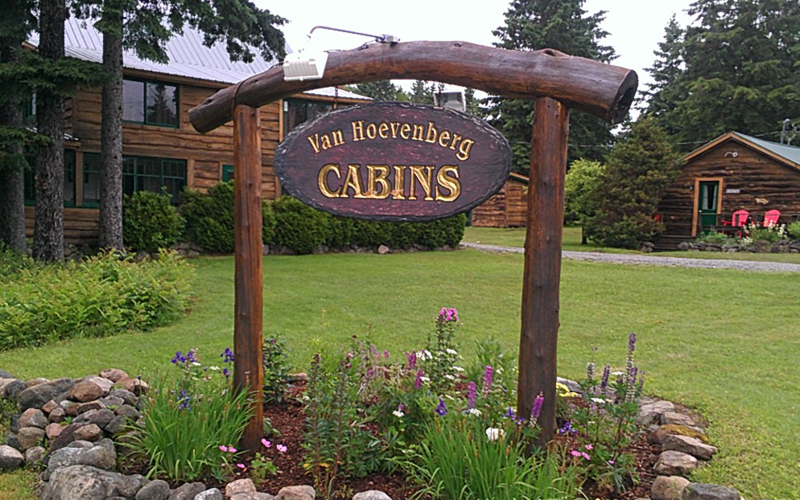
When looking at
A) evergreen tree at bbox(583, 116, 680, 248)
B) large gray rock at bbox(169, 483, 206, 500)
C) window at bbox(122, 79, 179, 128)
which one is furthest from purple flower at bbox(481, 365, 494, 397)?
evergreen tree at bbox(583, 116, 680, 248)

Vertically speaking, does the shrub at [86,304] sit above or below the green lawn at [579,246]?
below

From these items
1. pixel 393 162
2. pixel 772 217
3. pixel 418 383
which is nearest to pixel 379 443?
pixel 418 383

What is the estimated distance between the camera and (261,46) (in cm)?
1538

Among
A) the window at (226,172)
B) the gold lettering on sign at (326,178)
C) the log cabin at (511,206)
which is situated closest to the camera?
the gold lettering on sign at (326,178)

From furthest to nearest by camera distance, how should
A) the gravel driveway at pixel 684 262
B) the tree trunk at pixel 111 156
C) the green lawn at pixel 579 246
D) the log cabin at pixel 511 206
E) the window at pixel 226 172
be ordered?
1. the log cabin at pixel 511 206
2. the window at pixel 226 172
3. the green lawn at pixel 579 246
4. the gravel driveway at pixel 684 262
5. the tree trunk at pixel 111 156

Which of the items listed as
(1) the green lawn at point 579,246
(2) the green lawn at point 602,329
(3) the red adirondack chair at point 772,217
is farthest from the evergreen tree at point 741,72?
(2) the green lawn at point 602,329

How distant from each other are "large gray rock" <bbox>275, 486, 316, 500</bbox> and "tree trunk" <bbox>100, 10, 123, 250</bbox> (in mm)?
11248

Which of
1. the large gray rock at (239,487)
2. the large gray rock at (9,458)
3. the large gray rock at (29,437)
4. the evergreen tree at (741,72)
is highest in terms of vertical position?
the evergreen tree at (741,72)

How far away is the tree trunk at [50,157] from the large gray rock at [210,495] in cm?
1009

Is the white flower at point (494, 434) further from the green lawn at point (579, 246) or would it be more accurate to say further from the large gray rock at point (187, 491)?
the green lawn at point (579, 246)

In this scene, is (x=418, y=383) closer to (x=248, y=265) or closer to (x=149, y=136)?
(x=248, y=265)

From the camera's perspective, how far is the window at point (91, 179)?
52.5 ft

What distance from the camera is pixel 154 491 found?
9.83ft

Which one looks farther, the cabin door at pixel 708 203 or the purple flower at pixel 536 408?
the cabin door at pixel 708 203
